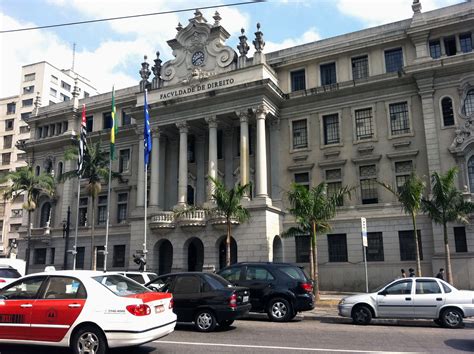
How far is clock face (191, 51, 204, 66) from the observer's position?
33328mm

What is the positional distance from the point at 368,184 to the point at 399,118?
4.83 metres

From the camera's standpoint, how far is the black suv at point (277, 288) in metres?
14.2

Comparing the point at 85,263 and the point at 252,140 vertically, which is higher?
the point at 252,140

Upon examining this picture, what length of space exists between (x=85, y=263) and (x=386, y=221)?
2496 cm

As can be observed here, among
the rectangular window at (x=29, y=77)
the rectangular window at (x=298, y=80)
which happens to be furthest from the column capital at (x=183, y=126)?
the rectangular window at (x=29, y=77)

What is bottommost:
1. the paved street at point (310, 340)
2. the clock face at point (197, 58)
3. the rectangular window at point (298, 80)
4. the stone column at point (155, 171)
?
the paved street at point (310, 340)

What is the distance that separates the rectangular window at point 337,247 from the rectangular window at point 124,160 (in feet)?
62.4

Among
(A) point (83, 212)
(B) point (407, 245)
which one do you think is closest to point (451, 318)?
(B) point (407, 245)

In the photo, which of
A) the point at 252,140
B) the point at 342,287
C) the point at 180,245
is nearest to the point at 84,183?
the point at 180,245

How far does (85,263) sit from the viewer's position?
3719 centimetres

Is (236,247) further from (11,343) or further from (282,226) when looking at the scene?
(11,343)

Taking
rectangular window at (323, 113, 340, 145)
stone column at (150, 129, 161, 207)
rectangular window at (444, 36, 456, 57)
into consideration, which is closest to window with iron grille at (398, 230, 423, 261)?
rectangular window at (323, 113, 340, 145)

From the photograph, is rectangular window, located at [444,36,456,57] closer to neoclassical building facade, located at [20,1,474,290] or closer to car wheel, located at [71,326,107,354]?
neoclassical building facade, located at [20,1,474,290]

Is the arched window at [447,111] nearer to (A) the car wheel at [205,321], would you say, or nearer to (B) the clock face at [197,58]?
(B) the clock face at [197,58]
